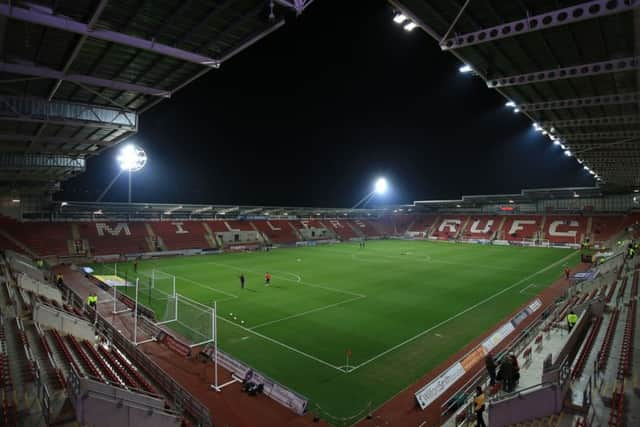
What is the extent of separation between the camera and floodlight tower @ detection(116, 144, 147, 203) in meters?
42.9

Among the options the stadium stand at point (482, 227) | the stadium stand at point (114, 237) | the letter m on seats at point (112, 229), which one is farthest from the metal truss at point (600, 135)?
the stadium stand at point (482, 227)

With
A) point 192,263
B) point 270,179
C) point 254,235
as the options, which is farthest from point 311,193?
point 192,263

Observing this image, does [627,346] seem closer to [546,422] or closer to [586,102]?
[546,422]

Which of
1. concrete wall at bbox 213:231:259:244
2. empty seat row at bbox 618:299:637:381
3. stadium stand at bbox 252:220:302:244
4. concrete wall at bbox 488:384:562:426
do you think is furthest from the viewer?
stadium stand at bbox 252:220:302:244

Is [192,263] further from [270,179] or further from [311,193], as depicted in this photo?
[311,193]

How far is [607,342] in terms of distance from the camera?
1135cm

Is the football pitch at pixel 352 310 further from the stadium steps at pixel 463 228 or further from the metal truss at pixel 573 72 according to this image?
the stadium steps at pixel 463 228

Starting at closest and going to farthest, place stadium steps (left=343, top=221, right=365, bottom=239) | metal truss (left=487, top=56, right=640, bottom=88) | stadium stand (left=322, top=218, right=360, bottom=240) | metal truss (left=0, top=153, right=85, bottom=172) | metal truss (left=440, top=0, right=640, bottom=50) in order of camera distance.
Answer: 1. metal truss (left=440, top=0, right=640, bottom=50)
2. metal truss (left=487, top=56, right=640, bottom=88)
3. metal truss (left=0, top=153, right=85, bottom=172)
4. stadium stand (left=322, top=218, right=360, bottom=240)
5. stadium steps (left=343, top=221, right=365, bottom=239)

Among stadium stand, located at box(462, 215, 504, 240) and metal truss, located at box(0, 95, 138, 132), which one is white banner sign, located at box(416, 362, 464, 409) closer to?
metal truss, located at box(0, 95, 138, 132)

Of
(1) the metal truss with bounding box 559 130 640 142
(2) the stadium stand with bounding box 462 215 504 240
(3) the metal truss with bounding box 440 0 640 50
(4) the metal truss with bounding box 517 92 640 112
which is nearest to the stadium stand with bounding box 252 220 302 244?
(2) the stadium stand with bounding box 462 215 504 240

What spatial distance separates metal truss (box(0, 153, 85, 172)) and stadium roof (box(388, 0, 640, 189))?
24743 millimetres

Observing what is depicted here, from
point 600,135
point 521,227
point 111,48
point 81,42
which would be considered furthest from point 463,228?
point 81,42

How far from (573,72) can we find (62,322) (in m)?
20.0

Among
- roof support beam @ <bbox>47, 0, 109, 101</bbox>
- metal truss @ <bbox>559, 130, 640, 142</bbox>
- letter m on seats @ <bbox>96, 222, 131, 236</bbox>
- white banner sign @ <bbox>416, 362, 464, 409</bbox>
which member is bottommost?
white banner sign @ <bbox>416, 362, 464, 409</bbox>
